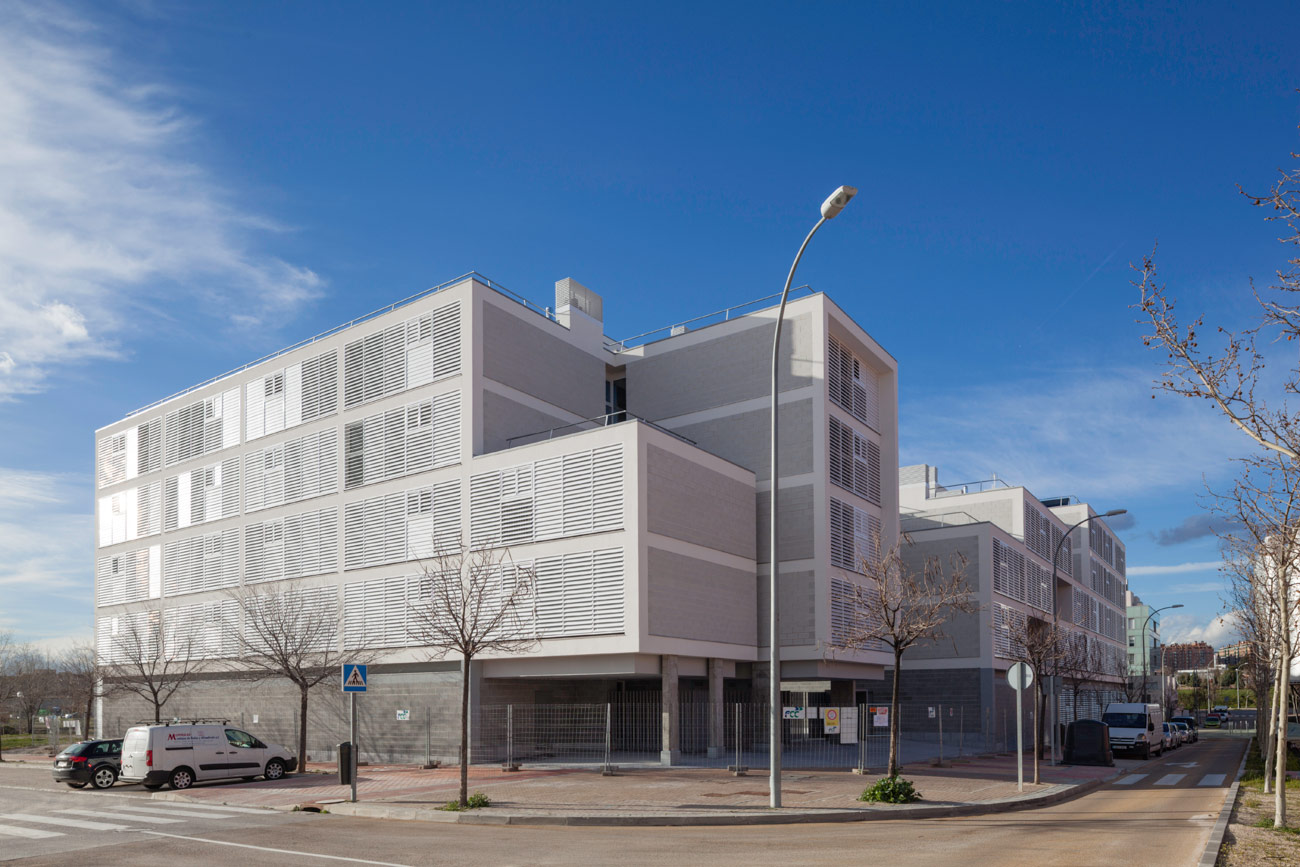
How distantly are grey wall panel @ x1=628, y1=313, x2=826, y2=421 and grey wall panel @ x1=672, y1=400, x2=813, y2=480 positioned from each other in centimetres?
81

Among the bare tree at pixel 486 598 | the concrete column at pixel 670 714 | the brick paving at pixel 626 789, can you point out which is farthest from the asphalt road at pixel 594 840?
the concrete column at pixel 670 714

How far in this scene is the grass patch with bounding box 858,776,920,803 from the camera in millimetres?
21453

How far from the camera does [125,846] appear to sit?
16.3 meters

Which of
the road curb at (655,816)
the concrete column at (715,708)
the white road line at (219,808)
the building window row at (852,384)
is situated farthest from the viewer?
the building window row at (852,384)

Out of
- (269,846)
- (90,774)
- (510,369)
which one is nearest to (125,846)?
(269,846)

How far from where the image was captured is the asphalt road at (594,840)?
14328mm

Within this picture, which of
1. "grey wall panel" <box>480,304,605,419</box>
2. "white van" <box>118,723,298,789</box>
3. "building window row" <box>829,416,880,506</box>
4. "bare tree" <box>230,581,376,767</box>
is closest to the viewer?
"white van" <box>118,723,298,789</box>

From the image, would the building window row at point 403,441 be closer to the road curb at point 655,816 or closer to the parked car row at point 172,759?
the parked car row at point 172,759

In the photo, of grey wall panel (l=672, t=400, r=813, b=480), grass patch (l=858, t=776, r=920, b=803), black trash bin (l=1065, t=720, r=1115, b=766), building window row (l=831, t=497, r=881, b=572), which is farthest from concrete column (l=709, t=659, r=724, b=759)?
grass patch (l=858, t=776, r=920, b=803)

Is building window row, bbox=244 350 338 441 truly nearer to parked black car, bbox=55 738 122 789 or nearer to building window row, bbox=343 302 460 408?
building window row, bbox=343 302 460 408

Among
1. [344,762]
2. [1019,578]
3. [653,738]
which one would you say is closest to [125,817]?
[344,762]

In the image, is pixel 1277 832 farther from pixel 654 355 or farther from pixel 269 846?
pixel 654 355

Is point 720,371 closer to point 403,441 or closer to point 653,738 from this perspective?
point 403,441

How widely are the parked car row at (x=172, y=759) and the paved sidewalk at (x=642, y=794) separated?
547 mm
